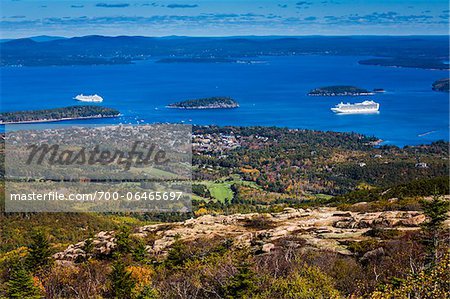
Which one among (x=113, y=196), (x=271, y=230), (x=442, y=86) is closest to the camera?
(x=271, y=230)

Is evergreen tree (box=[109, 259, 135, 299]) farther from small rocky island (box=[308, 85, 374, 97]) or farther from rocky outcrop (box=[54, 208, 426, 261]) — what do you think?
small rocky island (box=[308, 85, 374, 97])

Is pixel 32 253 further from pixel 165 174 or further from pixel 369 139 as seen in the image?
pixel 369 139

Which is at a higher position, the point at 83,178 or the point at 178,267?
the point at 178,267

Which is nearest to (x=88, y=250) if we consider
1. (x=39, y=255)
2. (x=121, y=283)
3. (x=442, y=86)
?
(x=39, y=255)

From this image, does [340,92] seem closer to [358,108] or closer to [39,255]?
[358,108]

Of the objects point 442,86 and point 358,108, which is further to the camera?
point 442,86

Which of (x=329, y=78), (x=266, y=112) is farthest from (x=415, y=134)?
(x=329, y=78)

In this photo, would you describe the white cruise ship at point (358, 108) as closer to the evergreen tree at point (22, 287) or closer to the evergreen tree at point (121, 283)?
the evergreen tree at point (121, 283)

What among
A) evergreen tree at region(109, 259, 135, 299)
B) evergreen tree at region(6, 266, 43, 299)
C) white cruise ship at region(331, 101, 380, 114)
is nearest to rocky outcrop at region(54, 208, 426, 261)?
evergreen tree at region(109, 259, 135, 299)
